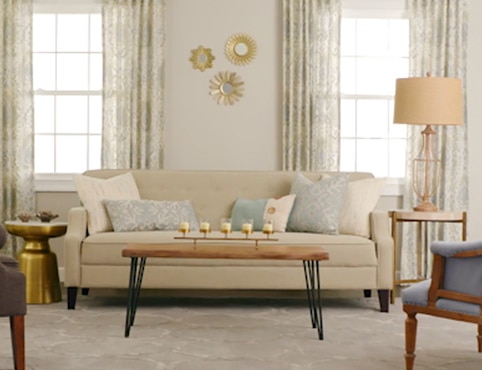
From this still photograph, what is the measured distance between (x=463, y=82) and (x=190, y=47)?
8.00ft

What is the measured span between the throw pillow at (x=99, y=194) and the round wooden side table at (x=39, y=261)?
278 millimetres

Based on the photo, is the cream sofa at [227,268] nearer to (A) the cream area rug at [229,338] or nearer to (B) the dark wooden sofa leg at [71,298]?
(B) the dark wooden sofa leg at [71,298]

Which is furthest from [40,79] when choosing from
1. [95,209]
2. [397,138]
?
[397,138]

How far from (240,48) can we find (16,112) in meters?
2.04

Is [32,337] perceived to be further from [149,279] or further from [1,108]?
[1,108]

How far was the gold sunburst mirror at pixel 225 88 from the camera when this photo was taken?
24.8ft

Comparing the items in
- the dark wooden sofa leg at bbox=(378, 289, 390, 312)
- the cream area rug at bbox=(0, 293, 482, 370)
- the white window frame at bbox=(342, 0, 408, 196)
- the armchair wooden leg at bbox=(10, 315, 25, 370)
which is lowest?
the cream area rug at bbox=(0, 293, 482, 370)

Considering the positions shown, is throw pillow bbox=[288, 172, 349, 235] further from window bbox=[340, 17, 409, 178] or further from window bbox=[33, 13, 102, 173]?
window bbox=[33, 13, 102, 173]

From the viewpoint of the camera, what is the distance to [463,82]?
7.54 m

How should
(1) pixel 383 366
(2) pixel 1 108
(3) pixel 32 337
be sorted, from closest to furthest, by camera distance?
(1) pixel 383 366 < (3) pixel 32 337 < (2) pixel 1 108

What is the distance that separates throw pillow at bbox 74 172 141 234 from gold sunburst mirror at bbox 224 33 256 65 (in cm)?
165

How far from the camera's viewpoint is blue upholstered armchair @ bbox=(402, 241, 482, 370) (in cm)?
388

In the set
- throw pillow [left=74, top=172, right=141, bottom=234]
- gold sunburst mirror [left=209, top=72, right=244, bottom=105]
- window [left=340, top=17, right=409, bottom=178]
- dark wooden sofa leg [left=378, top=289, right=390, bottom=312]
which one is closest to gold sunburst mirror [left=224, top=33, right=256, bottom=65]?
gold sunburst mirror [left=209, top=72, right=244, bottom=105]

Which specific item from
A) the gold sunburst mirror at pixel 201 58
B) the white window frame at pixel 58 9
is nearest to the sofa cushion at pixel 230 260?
the white window frame at pixel 58 9
